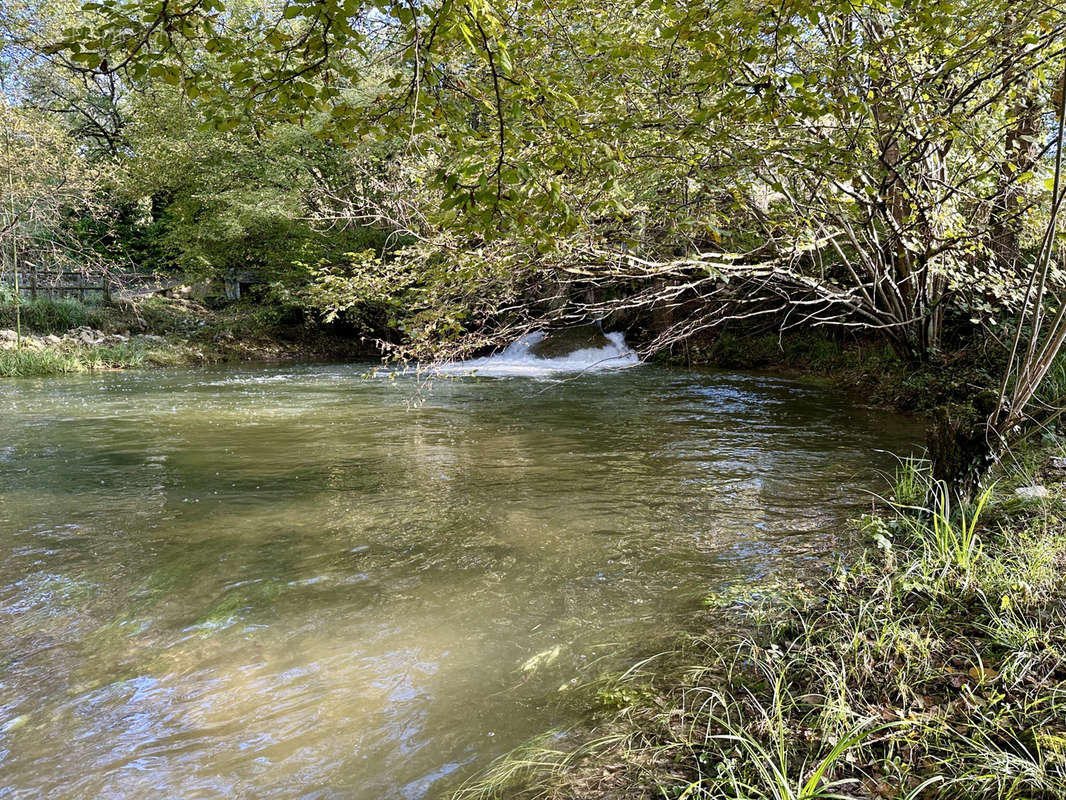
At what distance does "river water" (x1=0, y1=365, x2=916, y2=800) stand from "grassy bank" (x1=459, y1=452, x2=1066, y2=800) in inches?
16.4

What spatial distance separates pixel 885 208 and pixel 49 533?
7.85 m

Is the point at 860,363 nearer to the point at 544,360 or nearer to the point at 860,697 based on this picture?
the point at 544,360

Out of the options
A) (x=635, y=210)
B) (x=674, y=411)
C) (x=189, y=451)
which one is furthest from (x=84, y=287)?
(x=635, y=210)

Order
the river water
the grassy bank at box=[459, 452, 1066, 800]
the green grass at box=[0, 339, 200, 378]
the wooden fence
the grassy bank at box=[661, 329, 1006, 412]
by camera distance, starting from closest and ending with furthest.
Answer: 1. the grassy bank at box=[459, 452, 1066, 800]
2. the river water
3. the grassy bank at box=[661, 329, 1006, 412]
4. the green grass at box=[0, 339, 200, 378]
5. the wooden fence

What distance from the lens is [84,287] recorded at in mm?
25766

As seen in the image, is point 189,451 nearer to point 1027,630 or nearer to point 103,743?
point 103,743

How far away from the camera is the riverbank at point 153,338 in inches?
741

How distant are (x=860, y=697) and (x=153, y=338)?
80.4 feet

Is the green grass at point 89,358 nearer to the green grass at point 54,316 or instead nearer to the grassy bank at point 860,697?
the green grass at point 54,316

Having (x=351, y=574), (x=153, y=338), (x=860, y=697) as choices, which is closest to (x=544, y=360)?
(x=153, y=338)

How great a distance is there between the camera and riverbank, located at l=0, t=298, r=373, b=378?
18.8 meters

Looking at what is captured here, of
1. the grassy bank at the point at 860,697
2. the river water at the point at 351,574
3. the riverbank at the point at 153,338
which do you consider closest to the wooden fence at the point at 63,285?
the riverbank at the point at 153,338

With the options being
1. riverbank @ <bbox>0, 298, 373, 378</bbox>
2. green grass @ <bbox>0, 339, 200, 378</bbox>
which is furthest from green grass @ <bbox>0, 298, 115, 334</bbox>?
green grass @ <bbox>0, 339, 200, 378</bbox>

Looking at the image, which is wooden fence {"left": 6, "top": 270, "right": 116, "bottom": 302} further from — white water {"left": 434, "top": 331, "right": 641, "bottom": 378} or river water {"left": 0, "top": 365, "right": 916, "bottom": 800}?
river water {"left": 0, "top": 365, "right": 916, "bottom": 800}
